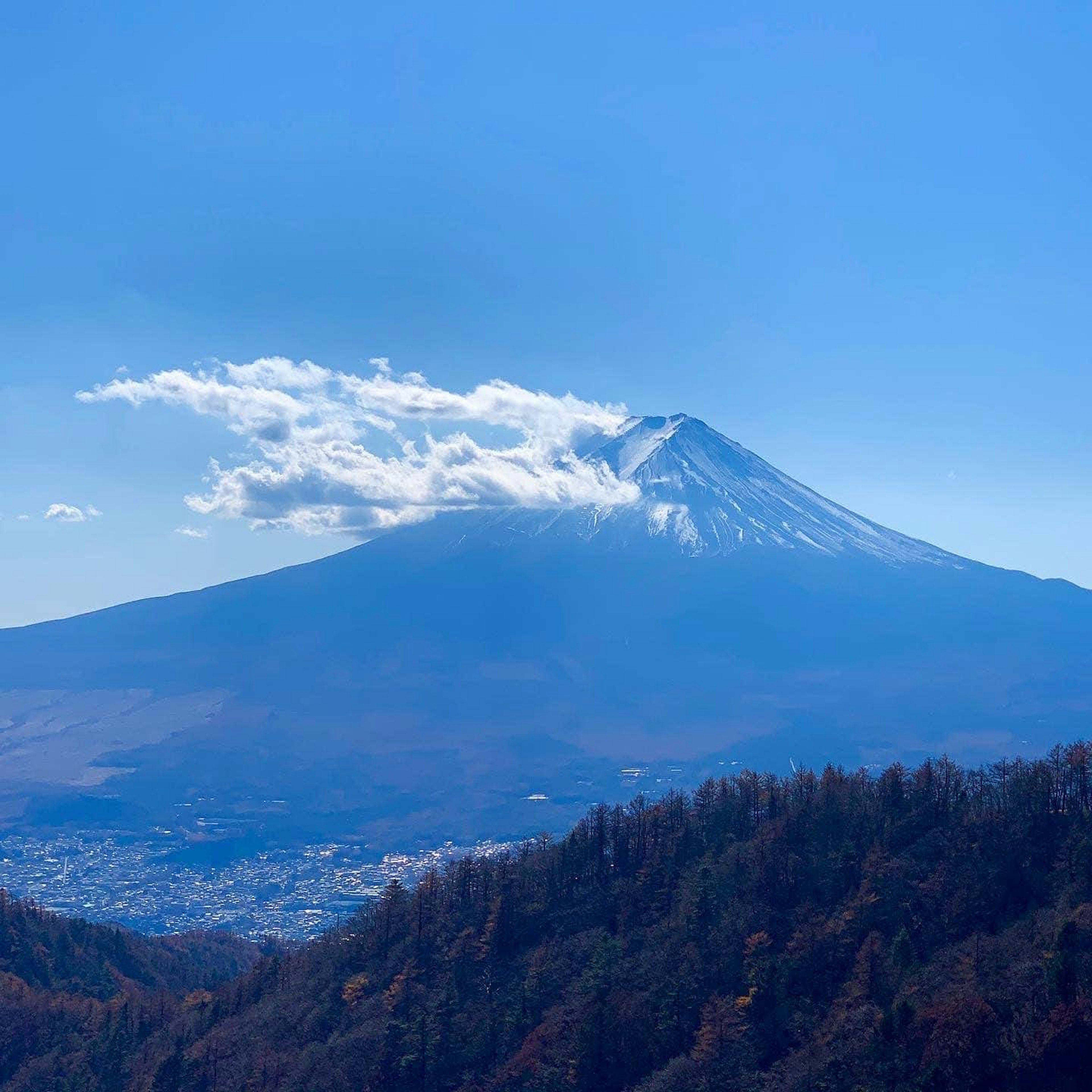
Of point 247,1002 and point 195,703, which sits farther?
point 195,703

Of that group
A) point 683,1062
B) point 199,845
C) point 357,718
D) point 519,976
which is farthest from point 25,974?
point 357,718

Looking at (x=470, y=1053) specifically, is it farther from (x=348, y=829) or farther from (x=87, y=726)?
(x=87, y=726)

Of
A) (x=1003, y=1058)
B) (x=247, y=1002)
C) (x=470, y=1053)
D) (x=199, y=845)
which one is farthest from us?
(x=199, y=845)

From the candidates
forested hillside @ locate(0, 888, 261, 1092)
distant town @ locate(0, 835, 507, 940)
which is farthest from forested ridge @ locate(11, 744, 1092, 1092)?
distant town @ locate(0, 835, 507, 940)

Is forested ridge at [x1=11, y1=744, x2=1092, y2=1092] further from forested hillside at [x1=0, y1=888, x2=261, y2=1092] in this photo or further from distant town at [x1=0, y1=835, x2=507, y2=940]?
distant town at [x1=0, y1=835, x2=507, y2=940]

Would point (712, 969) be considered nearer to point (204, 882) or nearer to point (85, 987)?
point (85, 987)

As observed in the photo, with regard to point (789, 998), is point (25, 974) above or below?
below

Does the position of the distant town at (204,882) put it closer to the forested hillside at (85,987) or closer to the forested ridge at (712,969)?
the forested hillside at (85,987)

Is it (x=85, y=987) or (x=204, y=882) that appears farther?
(x=204, y=882)

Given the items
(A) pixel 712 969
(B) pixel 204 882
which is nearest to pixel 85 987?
(A) pixel 712 969
